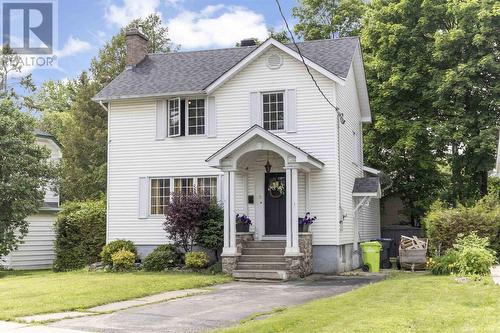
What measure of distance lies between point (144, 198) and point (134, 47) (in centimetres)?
654

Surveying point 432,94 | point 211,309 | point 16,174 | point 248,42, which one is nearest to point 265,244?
point 211,309

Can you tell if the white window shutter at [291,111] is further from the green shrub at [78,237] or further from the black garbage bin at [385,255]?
the green shrub at [78,237]

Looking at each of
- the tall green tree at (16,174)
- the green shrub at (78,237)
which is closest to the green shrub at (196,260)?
the green shrub at (78,237)

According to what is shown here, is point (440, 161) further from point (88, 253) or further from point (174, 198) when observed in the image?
point (88, 253)

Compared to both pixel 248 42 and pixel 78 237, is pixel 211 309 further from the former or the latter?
pixel 248 42

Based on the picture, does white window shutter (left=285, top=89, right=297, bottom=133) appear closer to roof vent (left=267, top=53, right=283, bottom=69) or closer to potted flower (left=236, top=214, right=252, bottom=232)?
roof vent (left=267, top=53, right=283, bottom=69)

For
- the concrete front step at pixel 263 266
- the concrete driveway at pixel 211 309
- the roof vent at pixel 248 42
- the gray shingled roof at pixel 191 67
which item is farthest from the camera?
the roof vent at pixel 248 42

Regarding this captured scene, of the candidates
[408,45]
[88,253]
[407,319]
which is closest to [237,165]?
[88,253]

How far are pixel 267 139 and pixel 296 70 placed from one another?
336 cm

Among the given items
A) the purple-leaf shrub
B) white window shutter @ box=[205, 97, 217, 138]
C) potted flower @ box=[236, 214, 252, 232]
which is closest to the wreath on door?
potted flower @ box=[236, 214, 252, 232]

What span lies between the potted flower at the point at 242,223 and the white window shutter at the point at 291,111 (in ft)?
10.6

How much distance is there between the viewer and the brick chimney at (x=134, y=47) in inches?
890

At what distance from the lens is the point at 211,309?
10508mm

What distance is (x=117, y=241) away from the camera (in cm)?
1973
